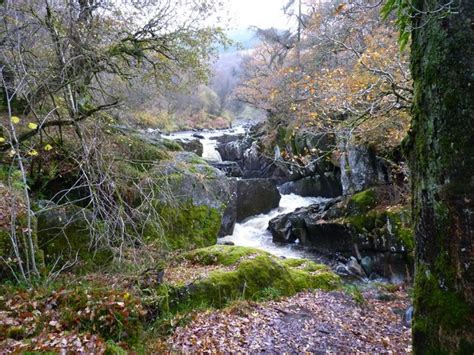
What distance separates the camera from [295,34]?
24.8 meters

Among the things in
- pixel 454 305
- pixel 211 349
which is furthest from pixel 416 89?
pixel 211 349

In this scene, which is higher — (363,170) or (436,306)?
(363,170)

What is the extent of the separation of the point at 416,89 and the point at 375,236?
29.1 ft

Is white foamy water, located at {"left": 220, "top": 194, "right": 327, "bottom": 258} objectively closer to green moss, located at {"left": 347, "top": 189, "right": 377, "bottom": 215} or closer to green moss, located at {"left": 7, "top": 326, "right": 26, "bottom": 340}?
green moss, located at {"left": 347, "top": 189, "right": 377, "bottom": 215}

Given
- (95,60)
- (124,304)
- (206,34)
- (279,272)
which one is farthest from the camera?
(206,34)

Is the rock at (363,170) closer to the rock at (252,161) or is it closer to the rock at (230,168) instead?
the rock at (252,161)

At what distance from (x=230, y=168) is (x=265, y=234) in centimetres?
719

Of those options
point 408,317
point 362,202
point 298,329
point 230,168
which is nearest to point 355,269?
point 362,202

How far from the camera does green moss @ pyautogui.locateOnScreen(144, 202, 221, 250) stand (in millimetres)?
8414

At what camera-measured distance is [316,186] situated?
54.6 feet

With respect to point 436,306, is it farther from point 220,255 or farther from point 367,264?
point 367,264

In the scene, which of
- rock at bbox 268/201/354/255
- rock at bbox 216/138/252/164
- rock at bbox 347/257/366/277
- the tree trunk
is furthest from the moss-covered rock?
rock at bbox 216/138/252/164

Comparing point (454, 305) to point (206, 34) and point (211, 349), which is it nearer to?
point (211, 349)

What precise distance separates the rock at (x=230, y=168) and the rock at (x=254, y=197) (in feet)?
15.0
